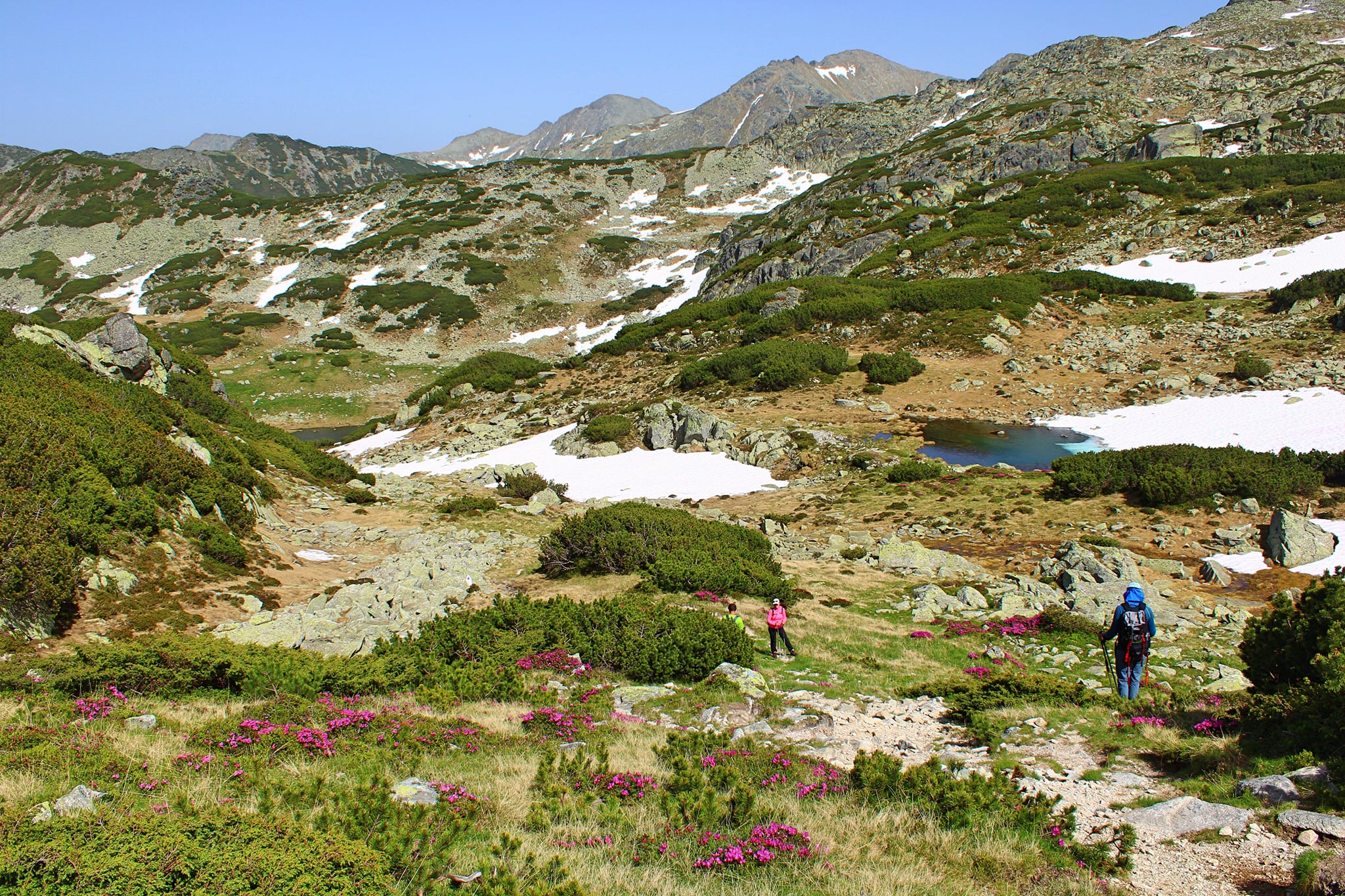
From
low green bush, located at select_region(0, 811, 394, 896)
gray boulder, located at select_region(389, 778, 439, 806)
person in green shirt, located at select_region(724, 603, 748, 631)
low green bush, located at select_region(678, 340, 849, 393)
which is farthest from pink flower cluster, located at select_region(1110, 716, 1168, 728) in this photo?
low green bush, located at select_region(678, 340, 849, 393)

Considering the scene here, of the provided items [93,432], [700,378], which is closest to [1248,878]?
[93,432]

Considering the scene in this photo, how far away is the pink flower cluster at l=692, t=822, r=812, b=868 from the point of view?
4.88 metres

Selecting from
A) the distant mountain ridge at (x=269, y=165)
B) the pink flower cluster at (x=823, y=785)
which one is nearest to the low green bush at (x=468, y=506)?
the pink flower cluster at (x=823, y=785)

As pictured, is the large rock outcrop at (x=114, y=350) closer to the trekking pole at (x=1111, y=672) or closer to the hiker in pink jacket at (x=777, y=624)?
the hiker in pink jacket at (x=777, y=624)

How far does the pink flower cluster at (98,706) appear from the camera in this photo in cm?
645

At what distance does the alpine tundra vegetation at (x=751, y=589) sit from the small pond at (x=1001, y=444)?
35 cm

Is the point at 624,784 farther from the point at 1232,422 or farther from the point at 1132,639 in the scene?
the point at 1232,422

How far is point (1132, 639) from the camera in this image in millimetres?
8711

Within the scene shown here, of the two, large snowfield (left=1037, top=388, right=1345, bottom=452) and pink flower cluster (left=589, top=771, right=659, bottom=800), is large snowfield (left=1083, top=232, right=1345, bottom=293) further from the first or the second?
pink flower cluster (left=589, top=771, right=659, bottom=800)

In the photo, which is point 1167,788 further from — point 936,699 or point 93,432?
point 93,432

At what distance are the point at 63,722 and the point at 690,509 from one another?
18173 mm

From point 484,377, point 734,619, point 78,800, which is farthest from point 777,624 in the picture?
point 484,377

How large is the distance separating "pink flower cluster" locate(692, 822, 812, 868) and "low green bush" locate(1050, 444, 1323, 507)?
18.3 m

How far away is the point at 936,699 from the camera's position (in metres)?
9.52
